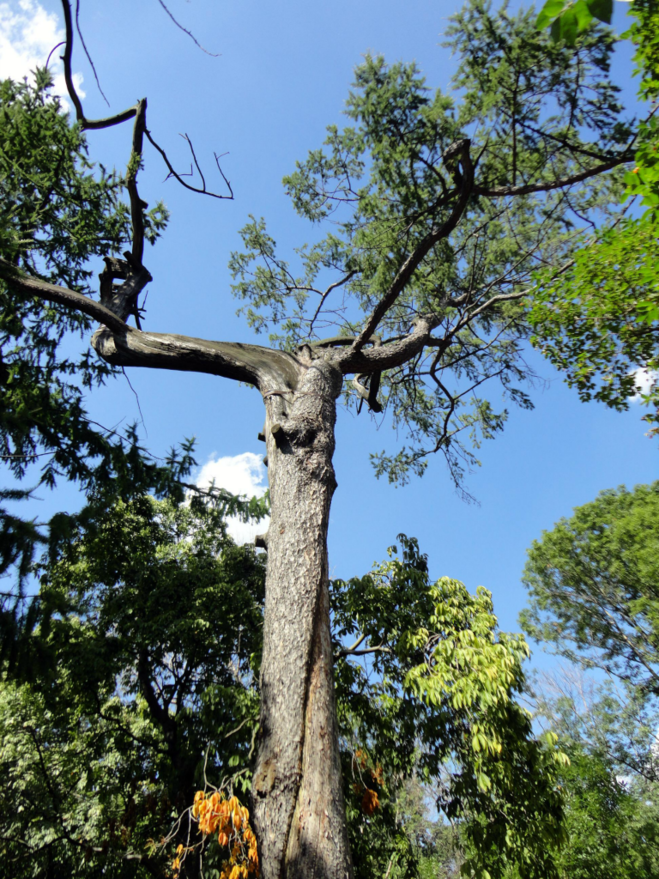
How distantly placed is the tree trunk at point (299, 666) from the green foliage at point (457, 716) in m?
1.46

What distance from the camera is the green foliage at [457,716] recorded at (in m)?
3.51

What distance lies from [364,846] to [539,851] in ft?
6.68

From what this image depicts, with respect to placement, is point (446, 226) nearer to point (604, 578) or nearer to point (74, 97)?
point (74, 97)

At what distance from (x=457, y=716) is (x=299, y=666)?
1.98 metres

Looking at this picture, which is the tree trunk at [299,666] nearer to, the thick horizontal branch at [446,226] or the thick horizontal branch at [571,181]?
the thick horizontal branch at [446,226]

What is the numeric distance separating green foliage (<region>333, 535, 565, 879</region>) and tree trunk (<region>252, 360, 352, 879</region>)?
146cm

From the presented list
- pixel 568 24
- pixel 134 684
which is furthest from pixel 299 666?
pixel 134 684

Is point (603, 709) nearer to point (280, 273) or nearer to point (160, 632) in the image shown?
point (160, 632)

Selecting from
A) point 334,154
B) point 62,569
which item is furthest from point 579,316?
point 62,569

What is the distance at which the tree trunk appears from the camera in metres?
2.09

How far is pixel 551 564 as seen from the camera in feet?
55.0

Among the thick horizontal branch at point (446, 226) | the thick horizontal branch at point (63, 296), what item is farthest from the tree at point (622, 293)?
the thick horizontal branch at point (63, 296)

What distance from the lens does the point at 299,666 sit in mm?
2623

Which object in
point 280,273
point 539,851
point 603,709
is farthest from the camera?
point 603,709
